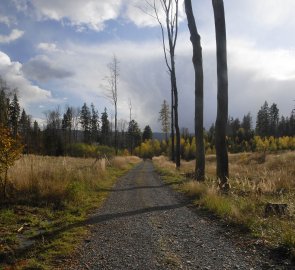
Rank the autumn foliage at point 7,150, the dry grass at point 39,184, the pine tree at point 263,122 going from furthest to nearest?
the pine tree at point 263,122
the dry grass at point 39,184
the autumn foliage at point 7,150

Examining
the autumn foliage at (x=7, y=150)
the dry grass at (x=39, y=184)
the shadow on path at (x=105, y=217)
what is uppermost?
the autumn foliage at (x=7, y=150)

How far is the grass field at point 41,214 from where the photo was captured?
19.8ft

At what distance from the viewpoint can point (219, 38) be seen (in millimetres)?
14156

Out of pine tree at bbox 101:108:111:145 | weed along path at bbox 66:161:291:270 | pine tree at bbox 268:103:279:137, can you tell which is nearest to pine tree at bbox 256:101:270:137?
pine tree at bbox 268:103:279:137

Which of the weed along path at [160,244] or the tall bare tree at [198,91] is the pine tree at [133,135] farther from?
the weed along path at [160,244]

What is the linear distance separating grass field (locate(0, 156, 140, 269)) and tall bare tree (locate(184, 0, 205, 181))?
5.88 meters

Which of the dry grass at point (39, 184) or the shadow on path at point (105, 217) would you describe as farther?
the dry grass at point (39, 184)

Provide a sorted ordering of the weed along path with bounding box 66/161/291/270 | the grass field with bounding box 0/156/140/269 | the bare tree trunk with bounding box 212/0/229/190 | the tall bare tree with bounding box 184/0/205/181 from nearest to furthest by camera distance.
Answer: the weed along path with bounding box 66/161/291/270
the grass field with bounding box 0/156/140/269
the bare tree trunk with bounding box 212/0/229/190
the tall bare tree with bounding box 184/0/205/181

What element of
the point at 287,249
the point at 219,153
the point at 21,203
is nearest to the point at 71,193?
→ the point at 21,203

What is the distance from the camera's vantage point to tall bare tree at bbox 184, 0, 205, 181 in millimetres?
17625

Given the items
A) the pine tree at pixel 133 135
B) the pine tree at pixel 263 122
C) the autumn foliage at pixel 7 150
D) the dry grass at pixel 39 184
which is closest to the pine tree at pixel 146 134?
the pine tree at pixel 133 135

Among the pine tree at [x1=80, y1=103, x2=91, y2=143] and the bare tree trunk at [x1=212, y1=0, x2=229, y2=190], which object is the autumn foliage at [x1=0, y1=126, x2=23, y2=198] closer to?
the bare tree trunk at [x1=212, y1=0, x2=229, y2=190]

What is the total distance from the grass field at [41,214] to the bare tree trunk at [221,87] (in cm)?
438

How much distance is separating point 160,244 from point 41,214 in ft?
12.7
